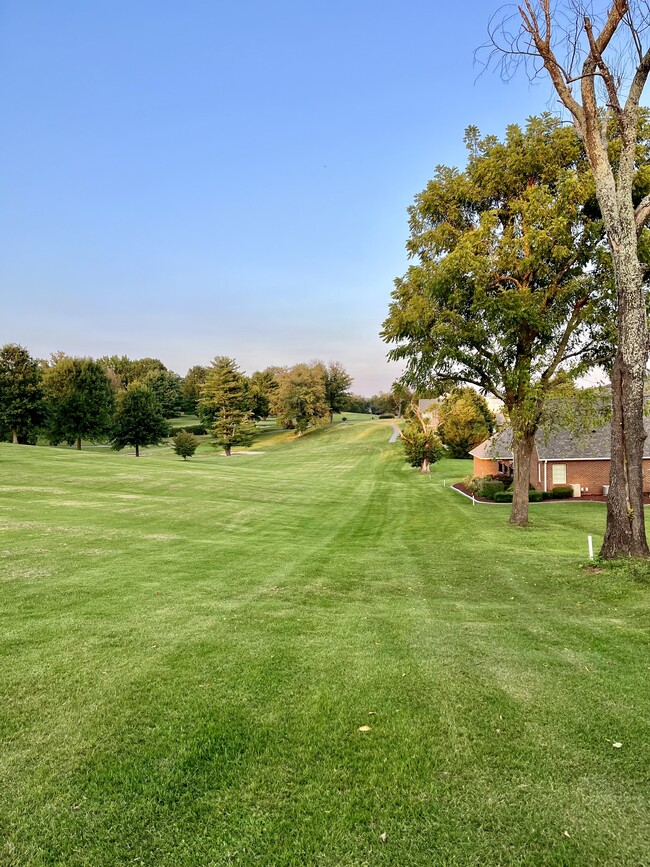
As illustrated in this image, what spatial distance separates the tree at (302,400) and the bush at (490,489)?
159 ft

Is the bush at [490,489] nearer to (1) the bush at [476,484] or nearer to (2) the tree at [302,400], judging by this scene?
(1) the bush at [476,484]

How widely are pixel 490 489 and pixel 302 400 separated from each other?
49.7 metres

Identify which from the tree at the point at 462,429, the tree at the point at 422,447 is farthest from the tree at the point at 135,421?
the tree at the point at 462,429

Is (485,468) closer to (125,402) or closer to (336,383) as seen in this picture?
(125,402)

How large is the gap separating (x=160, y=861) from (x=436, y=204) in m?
20.3

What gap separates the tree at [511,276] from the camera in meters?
15.8

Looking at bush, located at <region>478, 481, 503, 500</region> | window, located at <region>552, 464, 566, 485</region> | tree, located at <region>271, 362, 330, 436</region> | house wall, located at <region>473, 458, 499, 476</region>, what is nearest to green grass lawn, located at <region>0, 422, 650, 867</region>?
bush, located at <region>478, 481, 503, 500</region>

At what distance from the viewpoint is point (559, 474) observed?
97.4ft

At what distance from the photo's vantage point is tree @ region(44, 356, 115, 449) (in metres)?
48.2

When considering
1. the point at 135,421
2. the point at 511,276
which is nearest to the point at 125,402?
the point at 135,421

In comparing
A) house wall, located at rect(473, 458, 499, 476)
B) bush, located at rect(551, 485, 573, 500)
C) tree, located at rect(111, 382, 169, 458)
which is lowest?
bush, located at rect(551, 485, 573, 500)

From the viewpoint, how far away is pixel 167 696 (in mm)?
4316

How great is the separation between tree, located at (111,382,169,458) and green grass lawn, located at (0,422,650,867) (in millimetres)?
40264

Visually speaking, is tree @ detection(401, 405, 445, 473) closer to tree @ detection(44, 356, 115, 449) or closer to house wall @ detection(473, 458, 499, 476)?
house wall @ detection(473, 458, 499, 476)
